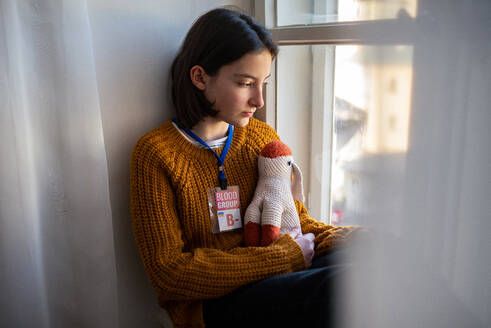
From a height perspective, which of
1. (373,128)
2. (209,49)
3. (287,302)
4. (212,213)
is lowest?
(287,302)

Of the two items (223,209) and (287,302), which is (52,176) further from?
(287,302)

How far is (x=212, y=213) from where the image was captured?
945 mm

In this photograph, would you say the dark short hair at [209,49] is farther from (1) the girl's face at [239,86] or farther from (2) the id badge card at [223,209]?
(2) the id badge card at [223,209]

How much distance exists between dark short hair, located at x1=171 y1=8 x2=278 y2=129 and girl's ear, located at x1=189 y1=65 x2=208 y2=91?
0.01 metres

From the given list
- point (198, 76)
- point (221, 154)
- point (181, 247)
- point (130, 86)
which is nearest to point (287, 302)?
point (181, 247)

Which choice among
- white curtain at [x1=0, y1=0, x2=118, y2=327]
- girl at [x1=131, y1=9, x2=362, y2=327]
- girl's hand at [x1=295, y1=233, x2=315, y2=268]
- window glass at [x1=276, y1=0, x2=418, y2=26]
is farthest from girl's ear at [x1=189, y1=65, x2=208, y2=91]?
girl's hand at [x1=295, y1=233, x2=315, y2=268]

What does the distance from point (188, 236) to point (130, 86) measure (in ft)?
1.38

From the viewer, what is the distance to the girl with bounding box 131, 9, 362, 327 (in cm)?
79

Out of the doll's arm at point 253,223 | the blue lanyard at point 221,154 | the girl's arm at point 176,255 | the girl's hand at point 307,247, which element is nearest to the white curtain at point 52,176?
the girl's arm at point 176,255

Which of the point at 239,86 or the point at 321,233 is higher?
the point at 239,86

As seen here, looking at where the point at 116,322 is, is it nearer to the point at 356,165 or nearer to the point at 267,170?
the point at 267,170

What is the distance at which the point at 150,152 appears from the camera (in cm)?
88

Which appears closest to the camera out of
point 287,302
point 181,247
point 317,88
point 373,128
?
point 373,128

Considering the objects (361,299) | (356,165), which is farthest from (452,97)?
(361,299)
